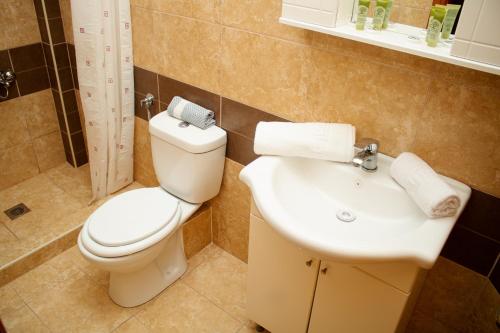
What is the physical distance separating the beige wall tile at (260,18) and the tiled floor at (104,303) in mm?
1242

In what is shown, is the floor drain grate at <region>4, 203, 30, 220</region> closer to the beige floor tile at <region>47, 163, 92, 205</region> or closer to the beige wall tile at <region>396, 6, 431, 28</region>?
the beige floor tile at <region>47, 163, 92, 205</region>

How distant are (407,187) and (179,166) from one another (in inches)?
40.3

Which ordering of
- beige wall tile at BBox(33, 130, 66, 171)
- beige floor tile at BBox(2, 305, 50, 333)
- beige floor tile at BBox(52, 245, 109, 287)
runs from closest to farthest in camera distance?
beige floor tile at BBox(2, 305, 50, 333) < beige floor tile at BBox(52, 245, 109, 287) < beige wall tile at BBox(33, 130, 66, 171)

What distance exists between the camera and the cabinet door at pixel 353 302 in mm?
1221

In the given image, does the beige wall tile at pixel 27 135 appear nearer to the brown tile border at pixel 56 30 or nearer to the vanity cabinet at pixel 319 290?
the brown tile border at pixel 56 30

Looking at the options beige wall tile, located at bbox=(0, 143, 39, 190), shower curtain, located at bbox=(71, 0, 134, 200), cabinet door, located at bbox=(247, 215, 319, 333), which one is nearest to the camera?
cabinet door, located at bbox=(247, 215, 319, 333)

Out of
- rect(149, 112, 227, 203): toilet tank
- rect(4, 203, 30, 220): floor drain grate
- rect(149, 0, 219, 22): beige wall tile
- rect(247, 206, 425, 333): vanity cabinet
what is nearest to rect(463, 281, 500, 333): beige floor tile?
rect(247, 206, 425, 333): vanity cabinet

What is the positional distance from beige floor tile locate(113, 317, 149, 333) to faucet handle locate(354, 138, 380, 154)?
125cm

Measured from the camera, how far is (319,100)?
1.47 m

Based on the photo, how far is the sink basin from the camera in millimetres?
1032

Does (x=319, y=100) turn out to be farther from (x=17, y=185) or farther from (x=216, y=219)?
(x=17, y=185)

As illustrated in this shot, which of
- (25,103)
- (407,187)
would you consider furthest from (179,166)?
(25,103)

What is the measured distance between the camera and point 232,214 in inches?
80.2

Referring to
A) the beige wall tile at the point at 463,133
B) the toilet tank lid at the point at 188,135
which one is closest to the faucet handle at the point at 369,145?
the beige wall tile at the point at 463,133
